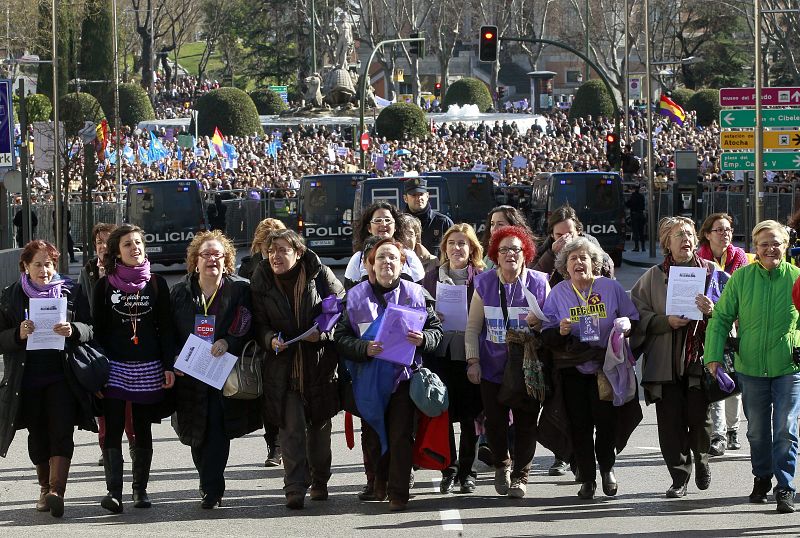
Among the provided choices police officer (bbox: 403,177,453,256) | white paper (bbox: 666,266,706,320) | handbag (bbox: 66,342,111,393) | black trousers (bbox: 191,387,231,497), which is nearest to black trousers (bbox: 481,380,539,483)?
white paper (bbox: 666,266,706,320)

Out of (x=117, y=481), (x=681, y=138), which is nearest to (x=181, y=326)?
(x=117, y=481)

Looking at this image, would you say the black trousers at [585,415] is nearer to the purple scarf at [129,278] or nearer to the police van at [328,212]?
the purple scarf at [129,278]

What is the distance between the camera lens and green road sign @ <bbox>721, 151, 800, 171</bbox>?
24.9m

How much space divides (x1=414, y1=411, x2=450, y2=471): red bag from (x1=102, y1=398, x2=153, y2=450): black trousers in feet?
5.37

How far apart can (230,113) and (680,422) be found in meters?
55.0

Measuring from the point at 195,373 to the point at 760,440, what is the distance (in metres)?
3.33

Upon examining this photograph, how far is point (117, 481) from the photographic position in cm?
926

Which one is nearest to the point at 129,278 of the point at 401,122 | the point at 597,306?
the point at 597,306

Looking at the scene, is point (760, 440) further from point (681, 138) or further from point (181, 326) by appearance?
point (681, 138)

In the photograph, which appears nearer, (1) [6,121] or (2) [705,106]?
(1) [6,121]

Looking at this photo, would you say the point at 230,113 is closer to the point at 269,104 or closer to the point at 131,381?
the point at 269,104

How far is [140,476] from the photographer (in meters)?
9.46

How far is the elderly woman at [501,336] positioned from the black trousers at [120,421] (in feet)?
6.57

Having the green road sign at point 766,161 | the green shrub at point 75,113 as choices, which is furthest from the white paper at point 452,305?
the green shrub at point 75,113
